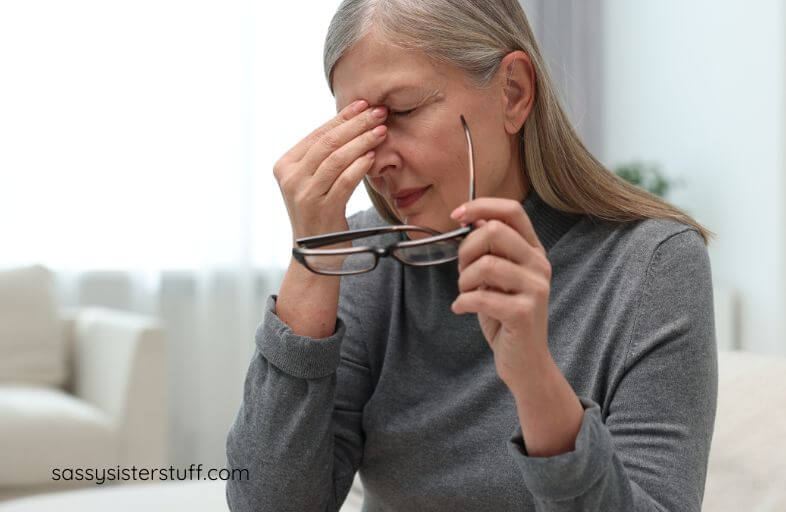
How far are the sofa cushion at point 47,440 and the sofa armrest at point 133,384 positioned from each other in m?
0.08

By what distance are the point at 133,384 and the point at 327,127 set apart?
198 cm

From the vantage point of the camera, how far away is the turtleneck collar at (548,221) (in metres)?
1.17

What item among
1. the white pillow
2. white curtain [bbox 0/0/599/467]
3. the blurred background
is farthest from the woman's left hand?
white curtain [bbox 0/0/599/467]

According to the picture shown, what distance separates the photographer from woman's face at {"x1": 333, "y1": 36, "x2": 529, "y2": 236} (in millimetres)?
1046

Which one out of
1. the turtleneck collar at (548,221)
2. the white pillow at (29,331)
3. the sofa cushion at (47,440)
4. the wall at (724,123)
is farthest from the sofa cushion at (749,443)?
the white pillow at (29,331)

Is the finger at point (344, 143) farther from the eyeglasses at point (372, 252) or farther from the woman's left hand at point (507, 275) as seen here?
the woman's left hand at point (507, 275)

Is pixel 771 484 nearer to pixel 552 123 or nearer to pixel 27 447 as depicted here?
pixel 552 123

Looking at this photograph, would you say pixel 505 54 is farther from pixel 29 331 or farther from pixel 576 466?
pixel 29 331

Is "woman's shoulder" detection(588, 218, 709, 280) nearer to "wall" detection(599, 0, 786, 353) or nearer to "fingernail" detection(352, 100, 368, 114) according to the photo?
"fingernail" detection(352, 100, 368, 114)

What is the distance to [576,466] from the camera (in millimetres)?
792

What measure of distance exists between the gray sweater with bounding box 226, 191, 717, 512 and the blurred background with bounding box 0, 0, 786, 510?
2.04 meters

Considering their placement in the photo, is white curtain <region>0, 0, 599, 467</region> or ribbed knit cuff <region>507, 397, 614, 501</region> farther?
white curtain <region>0, 0, 599, 467</region>

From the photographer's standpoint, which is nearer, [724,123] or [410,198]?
[410,198]

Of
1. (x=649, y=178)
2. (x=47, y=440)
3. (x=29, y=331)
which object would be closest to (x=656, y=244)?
(x=47, y=440)
